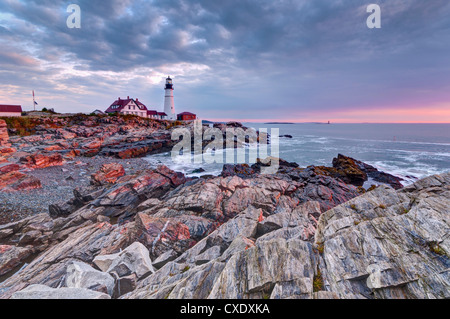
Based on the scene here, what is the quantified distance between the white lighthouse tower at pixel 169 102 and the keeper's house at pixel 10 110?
5664 centimetres

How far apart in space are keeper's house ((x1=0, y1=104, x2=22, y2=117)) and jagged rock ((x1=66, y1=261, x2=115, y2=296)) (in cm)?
9170

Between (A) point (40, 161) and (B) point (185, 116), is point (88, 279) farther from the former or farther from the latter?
(B) point (185, 116)

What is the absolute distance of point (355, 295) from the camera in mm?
5512

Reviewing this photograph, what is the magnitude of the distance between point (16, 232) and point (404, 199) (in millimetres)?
25549

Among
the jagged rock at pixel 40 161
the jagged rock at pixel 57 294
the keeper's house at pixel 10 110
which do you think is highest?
the keeper's house at pixel 10 110

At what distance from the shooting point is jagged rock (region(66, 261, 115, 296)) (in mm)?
7133

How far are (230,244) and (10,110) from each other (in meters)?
99.3

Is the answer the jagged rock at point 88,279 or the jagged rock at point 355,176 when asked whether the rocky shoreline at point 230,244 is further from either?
the jagged rock at point 355,176

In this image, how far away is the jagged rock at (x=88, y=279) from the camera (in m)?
7.13

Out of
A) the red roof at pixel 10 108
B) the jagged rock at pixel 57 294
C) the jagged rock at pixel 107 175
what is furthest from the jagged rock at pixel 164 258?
the red roof at pixel 10 108

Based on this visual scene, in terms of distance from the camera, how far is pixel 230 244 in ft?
29.2
